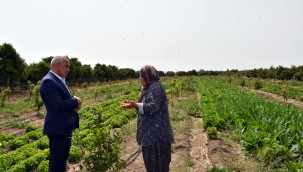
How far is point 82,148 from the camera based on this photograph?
22.6ft

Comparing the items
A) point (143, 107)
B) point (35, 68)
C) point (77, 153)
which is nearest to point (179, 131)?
point (77, 153)

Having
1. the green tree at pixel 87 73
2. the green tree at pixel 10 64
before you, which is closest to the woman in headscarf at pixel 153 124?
the green tree at pixel 10 64

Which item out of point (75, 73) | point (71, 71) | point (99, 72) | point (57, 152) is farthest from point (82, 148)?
point (99, 72)

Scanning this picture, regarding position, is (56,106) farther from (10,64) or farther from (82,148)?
(10,64)

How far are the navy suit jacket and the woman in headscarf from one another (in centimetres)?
82

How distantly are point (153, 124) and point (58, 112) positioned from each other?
4.31ft

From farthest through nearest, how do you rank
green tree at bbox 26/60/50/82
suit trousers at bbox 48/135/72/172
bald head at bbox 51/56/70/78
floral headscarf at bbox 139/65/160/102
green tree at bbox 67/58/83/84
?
green tree at bbox 67/58/83/84 → green tree at bbox 26/60/50/82 → bald head at bbox 51/56/70/78 → suit trousers at bbox 48/135/72/172 → floral headscarf at bbox 139/65/160/102

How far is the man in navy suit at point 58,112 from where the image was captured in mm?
4293

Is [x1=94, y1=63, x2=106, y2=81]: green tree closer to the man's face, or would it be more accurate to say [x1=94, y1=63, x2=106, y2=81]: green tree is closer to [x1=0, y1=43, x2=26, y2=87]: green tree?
[x1=0, y1=43, x2=26, y2=87]: green tree

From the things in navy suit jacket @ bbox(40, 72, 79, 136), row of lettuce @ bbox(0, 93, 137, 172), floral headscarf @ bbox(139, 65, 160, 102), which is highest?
floral headscarf @ bbox(139, 65, 160, 102)

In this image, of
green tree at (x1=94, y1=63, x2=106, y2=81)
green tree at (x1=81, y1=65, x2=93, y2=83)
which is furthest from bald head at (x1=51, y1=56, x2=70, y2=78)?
green tree at (x1=94, y1=63, x2=106, y2=81)

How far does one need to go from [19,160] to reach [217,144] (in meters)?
4.71

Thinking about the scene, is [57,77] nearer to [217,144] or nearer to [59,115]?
[59,115]

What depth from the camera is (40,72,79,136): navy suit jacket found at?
427 cm
